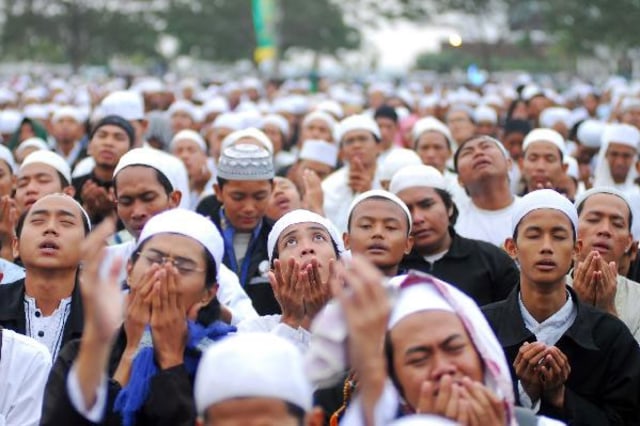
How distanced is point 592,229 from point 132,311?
313 cm

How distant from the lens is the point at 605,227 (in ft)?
21.4

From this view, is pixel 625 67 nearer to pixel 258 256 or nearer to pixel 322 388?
pixel 258 256

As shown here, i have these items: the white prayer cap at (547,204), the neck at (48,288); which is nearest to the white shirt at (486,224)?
the white prayer cap at (547,204)

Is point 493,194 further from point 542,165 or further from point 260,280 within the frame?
point 260,280

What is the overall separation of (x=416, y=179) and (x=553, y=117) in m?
7.27

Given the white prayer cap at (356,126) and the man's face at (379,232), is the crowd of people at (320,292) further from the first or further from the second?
the white prayer cap at (356,126)

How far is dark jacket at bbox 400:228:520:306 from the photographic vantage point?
6.73 m

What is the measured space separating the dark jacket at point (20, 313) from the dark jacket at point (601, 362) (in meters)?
1.86

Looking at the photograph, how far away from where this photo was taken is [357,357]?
3178 millimetres

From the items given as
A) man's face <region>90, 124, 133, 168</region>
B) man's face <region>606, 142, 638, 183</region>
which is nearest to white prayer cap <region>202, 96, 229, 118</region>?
man's face <region>606, 142, 638, 183</region>

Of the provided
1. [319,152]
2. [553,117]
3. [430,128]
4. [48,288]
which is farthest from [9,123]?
[48,288]

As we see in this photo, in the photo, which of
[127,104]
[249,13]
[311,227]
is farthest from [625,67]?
[311,227]

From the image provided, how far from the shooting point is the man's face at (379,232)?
622 cm

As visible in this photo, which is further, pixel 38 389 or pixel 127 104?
pixel 127 104
